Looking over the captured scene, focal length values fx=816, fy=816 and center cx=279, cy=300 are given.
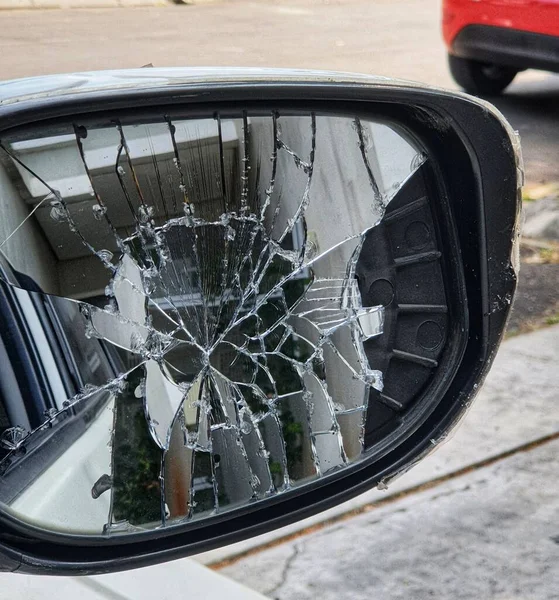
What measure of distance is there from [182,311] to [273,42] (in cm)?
1028

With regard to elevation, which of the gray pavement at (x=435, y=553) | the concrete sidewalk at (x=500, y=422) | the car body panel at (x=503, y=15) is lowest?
the gray pavement at (x=435, y=553)

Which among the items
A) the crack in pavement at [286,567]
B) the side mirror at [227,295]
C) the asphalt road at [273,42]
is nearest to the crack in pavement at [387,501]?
the crack in pavement at [286,567]

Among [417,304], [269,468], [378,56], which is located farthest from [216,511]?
[378,56]

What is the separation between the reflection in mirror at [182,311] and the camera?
981 millimetres

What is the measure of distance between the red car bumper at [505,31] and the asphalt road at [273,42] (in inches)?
25.1

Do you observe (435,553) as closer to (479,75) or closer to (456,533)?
(456,533)

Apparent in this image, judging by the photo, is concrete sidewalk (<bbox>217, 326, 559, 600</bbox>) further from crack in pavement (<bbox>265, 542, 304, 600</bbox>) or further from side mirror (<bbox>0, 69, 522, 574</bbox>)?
side mirror (<bbox>0, 69, 522, 574</bbox>)

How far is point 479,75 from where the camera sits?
7.64 meters

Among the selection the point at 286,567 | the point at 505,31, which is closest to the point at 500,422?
the point at 286,567

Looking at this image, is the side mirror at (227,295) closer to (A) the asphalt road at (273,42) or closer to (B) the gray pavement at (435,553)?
(B) the gray pavement at (435,553)

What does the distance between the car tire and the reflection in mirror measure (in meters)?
6.76

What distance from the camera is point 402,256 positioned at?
1244 millimetres

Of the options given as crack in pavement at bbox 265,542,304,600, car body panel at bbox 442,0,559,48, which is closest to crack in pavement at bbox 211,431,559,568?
crack in pavement at bbox 265,542,304,600

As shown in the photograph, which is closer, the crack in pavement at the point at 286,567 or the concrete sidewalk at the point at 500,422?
the crack in pavement at the point at 286,567
